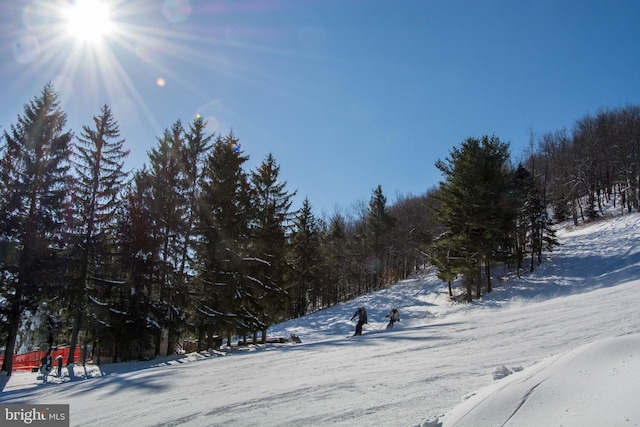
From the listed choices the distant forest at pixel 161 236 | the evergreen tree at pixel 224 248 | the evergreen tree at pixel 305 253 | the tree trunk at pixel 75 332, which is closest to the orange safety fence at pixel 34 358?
the distant forest at pixel 161 236

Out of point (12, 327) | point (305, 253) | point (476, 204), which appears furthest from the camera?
Answer: point (305, 253)

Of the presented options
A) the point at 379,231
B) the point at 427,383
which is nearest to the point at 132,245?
the point at 427,383

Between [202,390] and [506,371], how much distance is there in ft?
18.7

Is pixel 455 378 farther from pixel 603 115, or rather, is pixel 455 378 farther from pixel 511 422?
pixel 603 115

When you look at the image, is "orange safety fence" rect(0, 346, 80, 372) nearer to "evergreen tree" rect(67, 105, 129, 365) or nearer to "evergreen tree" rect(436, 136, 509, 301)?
"evergreen tree" rect(67, 105, 129, 365)

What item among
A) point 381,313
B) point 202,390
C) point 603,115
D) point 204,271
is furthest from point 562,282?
point 603,115

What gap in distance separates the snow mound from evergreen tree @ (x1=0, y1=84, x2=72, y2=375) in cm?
2054

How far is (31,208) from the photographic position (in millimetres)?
18812

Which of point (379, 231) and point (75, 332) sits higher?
point (379, 231)

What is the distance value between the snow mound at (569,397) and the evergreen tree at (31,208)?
809 inches

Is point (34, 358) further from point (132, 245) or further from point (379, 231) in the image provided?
point (379, 231)

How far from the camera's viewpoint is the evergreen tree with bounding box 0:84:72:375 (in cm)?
1791

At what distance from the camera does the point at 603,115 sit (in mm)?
55875

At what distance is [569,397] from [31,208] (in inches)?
883
